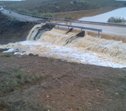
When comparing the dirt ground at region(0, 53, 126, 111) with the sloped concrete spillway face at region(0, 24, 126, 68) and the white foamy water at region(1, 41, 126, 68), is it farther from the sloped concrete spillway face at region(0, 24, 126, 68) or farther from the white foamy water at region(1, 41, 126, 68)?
the sloped concrete spillway face at region(0, 24, 126, 68)

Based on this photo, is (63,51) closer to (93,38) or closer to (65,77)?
(93,38)

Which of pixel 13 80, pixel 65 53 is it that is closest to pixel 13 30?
pixel 65 53

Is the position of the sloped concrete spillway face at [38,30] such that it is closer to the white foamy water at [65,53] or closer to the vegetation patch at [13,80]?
the white foamy water at [65,53]

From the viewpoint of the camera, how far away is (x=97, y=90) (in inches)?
522

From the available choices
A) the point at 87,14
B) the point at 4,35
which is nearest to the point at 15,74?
the point at 4,35

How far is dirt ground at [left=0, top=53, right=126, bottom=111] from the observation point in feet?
37.7

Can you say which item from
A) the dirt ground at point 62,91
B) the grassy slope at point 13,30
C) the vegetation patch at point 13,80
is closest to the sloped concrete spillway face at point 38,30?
the grassy slope at point 13,30

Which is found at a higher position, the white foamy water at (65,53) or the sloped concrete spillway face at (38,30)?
the white foamy water at (65,53)

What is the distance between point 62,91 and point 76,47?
1467 cm

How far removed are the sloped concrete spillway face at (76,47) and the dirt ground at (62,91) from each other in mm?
6209

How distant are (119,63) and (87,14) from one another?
37.1 m

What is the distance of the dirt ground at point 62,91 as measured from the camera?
453 inches

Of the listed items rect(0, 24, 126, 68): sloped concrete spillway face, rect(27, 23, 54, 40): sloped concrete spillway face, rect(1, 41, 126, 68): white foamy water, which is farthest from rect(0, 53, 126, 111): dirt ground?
rect(27, 23, 54, 40): sloped concrete spillway face

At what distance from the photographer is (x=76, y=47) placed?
2733 centimetres
